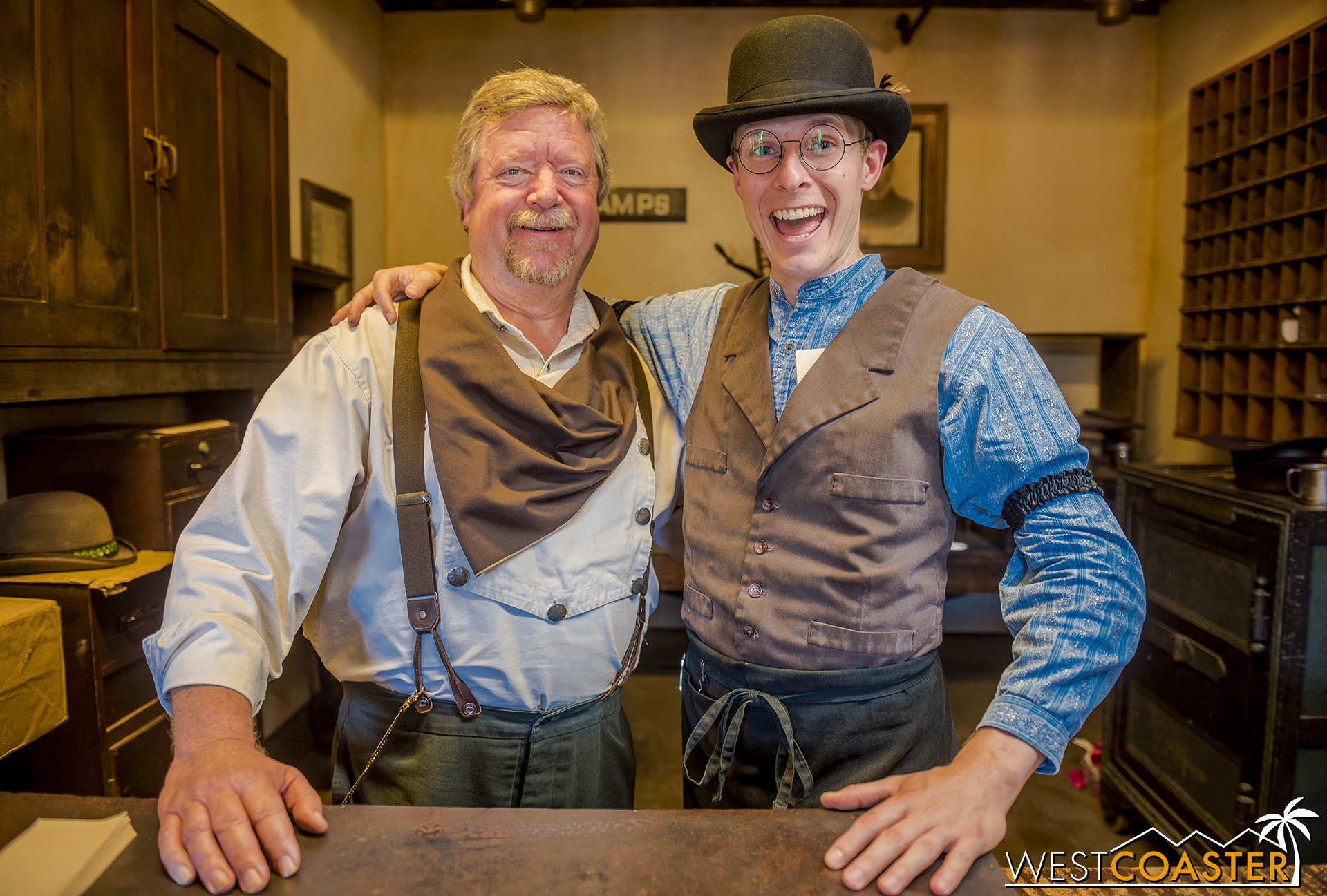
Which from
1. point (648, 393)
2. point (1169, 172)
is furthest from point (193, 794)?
point (1169, 172)

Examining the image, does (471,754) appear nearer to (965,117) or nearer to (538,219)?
(538,219)

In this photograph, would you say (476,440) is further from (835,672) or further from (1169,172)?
(1169,172)

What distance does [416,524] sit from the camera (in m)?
1.25

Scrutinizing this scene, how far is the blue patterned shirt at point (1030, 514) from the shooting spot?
40.6 inches

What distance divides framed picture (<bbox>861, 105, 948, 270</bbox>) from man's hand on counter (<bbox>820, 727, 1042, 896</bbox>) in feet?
13.4

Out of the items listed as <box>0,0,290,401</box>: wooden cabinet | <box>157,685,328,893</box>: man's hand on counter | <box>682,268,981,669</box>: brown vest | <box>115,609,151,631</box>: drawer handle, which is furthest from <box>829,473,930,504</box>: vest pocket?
<box>115,609,151,631</box>: drawer handle

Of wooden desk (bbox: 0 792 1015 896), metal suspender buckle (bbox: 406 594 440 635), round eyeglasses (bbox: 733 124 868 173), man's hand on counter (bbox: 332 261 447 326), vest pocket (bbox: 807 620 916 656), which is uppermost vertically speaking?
round eyeglasses (bbox: 733 124 868 173)

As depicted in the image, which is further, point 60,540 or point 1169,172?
point 1169,172

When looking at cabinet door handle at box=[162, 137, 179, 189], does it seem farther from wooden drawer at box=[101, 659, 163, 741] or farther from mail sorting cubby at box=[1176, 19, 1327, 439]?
→ mail sorting cubby at box=[1176, 19, 1327, 439]

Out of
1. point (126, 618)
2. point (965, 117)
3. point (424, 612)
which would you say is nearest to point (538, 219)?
point (424, 612)

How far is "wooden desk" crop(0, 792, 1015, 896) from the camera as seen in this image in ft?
2.63

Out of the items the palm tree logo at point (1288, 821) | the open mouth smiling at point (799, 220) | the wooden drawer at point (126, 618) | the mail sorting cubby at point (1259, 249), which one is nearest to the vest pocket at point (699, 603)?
the open mouth smiling at point (799, 220)

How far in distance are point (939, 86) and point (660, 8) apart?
67.5 inches

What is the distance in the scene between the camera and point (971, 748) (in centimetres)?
100
